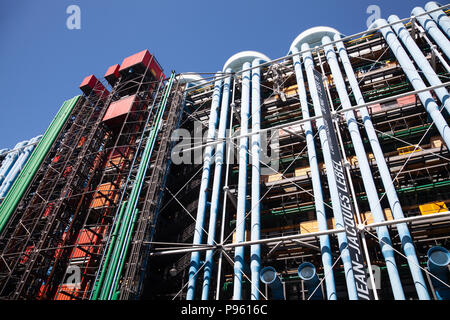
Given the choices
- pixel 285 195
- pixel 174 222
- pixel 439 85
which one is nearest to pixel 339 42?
pixel 439 85

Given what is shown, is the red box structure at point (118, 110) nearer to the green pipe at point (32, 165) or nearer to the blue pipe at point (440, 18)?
the green pipe at point (32, 165)

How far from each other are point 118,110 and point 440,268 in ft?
72.2

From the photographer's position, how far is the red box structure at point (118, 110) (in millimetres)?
23922

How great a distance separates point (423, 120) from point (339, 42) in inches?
293

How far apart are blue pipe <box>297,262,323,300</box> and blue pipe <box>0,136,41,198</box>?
87.2ft

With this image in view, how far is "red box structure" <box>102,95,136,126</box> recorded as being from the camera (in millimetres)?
23922

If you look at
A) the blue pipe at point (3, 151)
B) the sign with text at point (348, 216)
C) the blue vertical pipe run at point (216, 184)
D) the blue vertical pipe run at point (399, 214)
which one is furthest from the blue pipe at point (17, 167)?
the blue vertical pipe run at point (399, 214)

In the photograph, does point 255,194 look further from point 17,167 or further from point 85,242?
point 17,167

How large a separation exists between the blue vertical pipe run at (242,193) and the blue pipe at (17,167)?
2245cm

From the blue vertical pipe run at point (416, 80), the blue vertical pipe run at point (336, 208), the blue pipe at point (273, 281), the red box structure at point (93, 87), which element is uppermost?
the red box structure at point (93, 87)

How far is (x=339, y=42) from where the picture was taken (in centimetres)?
2084

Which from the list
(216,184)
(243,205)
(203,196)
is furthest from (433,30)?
(203,196)

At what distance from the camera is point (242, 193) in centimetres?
1566
